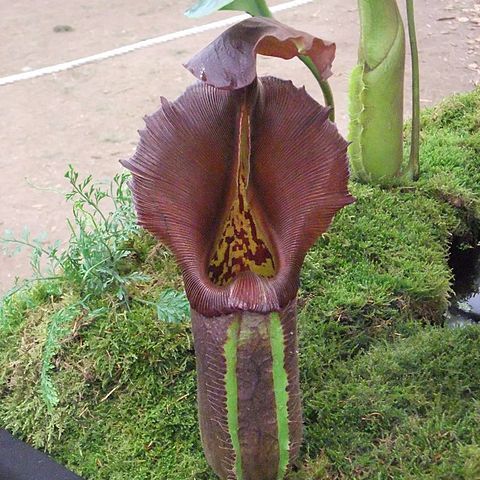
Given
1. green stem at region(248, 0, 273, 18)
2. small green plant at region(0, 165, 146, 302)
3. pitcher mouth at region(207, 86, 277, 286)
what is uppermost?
green stem at region(248, 0, 273, 18)

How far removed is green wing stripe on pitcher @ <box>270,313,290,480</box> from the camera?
76 cm

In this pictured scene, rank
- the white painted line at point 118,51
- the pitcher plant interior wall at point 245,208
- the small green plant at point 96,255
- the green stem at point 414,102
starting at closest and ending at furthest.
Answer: the pitcher plant interior wall at point 245,208 → the small green plant at point 96,255 → the green stem at point 414,102 → the white painted line at point 118,51

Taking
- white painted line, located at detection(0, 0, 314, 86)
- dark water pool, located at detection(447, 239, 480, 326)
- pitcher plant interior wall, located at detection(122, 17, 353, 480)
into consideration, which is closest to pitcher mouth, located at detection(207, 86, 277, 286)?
pitcher plant interior wall, located at detection(122, 17, 353, 480)

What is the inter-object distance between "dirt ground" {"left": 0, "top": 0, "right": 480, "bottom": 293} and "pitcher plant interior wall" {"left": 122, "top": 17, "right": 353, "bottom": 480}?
1254mm

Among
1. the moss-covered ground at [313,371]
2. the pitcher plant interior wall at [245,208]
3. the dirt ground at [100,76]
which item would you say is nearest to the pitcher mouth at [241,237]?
the pitcher plant interior wall at [245,208]

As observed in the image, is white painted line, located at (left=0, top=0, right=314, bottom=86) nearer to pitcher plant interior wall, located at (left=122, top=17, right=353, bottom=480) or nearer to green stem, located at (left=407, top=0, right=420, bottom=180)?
green stem, located at (left=407, top=0, right=420, bottom=180)

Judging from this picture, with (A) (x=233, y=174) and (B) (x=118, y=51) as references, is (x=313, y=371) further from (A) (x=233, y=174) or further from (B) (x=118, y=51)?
(B) (x=118, y=51)

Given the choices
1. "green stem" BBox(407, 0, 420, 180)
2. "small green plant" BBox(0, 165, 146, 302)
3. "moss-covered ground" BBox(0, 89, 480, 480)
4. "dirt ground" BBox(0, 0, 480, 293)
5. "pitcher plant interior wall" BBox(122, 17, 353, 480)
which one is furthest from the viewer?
"dirt ground" BBox(0, 0, 480, 293)

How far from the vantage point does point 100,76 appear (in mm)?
2760

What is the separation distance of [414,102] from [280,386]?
2.81 ft

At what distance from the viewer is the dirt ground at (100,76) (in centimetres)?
227

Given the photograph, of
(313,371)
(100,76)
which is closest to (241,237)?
(313,371)

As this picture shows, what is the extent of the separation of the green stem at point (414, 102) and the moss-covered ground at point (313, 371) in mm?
199

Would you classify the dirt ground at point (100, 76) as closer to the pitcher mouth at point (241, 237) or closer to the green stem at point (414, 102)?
the green stem at point (414, 102)
